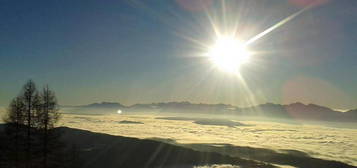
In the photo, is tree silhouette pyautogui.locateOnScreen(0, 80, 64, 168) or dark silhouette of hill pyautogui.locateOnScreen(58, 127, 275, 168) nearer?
tree silhouette pyautogui.locateOnScreen(0, 80, 64, 168)

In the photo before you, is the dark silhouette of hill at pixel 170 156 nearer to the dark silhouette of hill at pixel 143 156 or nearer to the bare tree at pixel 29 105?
the dark silhouette of hill at pixel 143 156

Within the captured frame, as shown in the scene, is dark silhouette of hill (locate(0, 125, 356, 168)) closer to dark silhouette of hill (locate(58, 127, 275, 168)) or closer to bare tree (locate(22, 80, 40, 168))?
dark silhouette of hill (locate(58, 127, 275, 168))

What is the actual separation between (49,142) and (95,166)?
3732cm

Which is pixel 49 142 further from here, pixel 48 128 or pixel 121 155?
pixel 121 155

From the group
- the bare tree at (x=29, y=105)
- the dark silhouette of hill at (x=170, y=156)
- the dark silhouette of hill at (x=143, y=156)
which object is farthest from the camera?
the dark silhouette of hill at (x=170, y=156)

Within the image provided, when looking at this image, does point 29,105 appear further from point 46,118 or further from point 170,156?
point 170,156

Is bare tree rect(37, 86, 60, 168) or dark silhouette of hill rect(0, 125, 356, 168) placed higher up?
bare tree rect(37, 86, 60, 168)

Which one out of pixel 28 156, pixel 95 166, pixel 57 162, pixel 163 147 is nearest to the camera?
pixel 28 156

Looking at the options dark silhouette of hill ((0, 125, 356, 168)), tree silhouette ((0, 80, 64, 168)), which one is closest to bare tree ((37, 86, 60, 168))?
tree silhouette ((0, 80, 64, 168))

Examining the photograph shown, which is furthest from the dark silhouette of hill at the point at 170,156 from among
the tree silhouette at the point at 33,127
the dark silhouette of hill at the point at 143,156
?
the tree silhouette at the point at 33,127

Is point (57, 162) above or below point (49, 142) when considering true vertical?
below

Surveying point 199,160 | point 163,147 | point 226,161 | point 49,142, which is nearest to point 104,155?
point 163,147

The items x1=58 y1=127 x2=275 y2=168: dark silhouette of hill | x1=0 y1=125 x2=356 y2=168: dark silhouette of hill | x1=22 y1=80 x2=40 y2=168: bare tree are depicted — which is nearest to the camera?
x1=22 y1=80 x2=40 y2=168: bare tree

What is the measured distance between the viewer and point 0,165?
1554 inches
